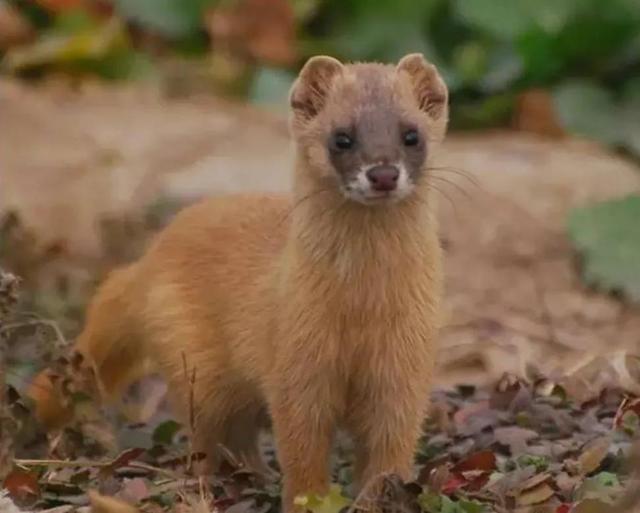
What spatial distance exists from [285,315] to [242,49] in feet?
21.8

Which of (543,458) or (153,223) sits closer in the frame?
(543,458)

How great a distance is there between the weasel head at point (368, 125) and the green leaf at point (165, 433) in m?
1.15

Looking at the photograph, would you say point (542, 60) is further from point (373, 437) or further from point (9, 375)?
point (373, 437)

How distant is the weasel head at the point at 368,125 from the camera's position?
4.62m

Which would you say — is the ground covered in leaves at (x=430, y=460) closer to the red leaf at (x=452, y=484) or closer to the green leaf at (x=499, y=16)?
the red leaf at (x=452, y=484)

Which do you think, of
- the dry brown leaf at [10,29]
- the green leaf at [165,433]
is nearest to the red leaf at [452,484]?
the green leaf at [165,433]

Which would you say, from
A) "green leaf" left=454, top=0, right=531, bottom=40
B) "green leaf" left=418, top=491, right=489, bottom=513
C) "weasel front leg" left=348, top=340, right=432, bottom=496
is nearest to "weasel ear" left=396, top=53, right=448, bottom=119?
"weasel front leg" left=348, top=340, right=432, bottom=496

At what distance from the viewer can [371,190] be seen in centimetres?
457

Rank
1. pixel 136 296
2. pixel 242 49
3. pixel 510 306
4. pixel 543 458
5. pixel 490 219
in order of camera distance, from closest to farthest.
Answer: pixel 543 458 < pixel 136 296 < pixel 510 306 < pixel 490 219 < pixel 242 49

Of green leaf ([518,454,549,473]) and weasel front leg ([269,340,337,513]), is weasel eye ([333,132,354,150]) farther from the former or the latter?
green leaf ([518,454,549,473])

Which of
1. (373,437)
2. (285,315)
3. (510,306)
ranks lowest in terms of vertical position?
(510,306)

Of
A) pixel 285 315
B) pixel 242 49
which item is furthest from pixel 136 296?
pixel 242 49

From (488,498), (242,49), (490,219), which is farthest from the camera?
(242,49)

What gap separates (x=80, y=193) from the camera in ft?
29.9
